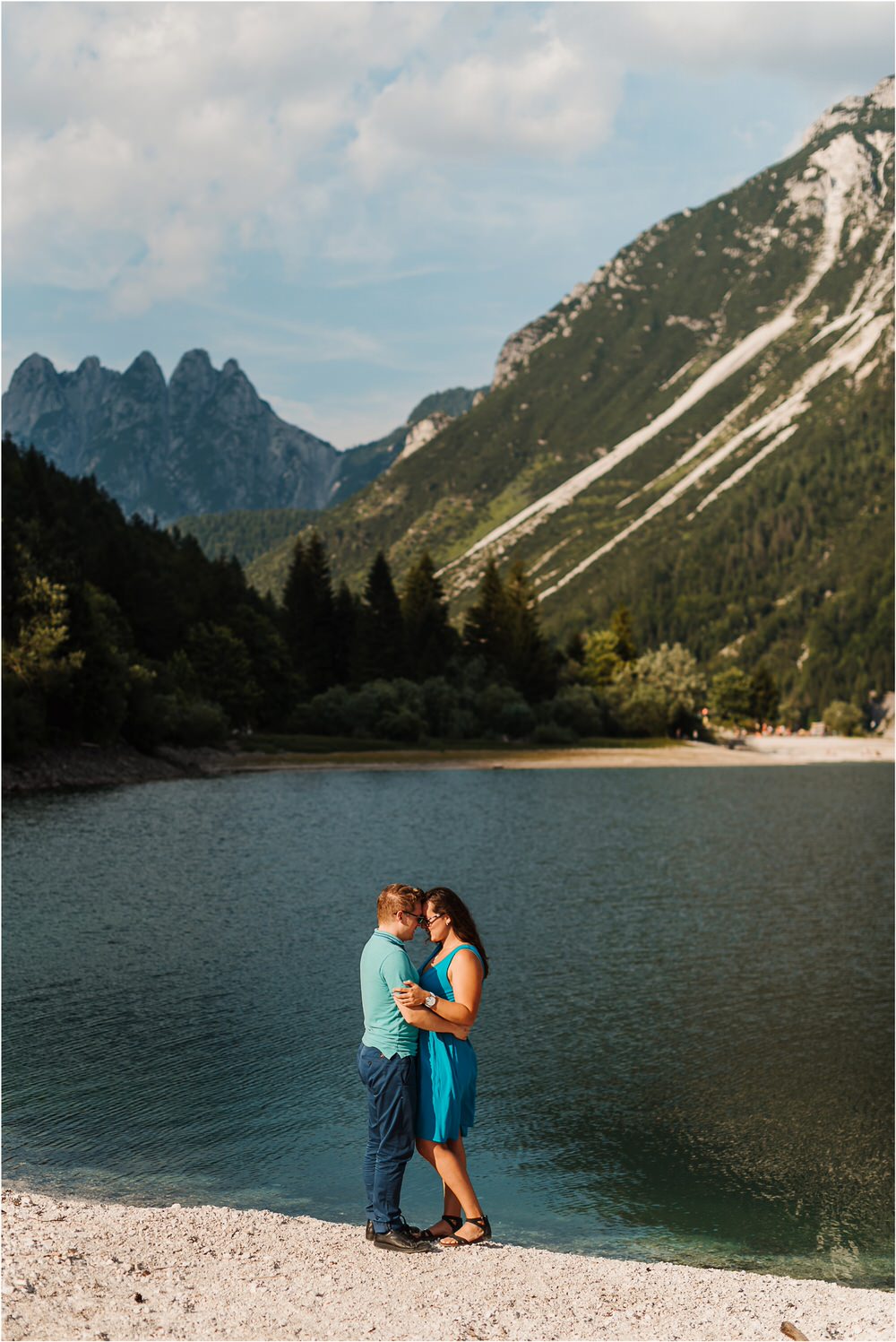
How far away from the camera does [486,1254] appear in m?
11.0

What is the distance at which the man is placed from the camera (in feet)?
35.7

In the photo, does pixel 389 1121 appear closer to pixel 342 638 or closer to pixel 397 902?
pixel 397 902

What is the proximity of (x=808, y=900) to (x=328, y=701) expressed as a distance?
75579 mm

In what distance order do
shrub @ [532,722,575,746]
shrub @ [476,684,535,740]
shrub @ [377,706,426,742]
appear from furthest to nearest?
shrub @ [532,722,575,746] → shrub @ [476,684,535,740] → shrub @ [377,706,426,742]

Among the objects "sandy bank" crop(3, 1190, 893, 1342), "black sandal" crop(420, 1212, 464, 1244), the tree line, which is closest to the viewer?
"sandy bank" crop(3, 1190, 893, 1342)

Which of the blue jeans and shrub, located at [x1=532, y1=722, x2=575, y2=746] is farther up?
shrub, located at [x1=532, y1=722, x2=575, y2=746]

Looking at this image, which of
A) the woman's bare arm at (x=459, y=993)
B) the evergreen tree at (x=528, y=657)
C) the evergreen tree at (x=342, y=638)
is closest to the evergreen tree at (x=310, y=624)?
the evergreen tree at (x=342, y=638)

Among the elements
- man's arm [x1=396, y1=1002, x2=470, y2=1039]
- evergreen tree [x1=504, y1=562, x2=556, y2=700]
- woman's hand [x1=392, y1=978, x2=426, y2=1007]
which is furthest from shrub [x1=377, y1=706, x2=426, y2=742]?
woman's hand [x1=392, y1=978, x2=426, y2=1007]

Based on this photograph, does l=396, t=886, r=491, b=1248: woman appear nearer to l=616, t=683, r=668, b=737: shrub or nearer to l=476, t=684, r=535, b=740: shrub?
l=476, t=684, r=535, b=740: shrub

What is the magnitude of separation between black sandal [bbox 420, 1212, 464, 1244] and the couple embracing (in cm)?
3

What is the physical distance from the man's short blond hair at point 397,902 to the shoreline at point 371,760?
58.3 meters

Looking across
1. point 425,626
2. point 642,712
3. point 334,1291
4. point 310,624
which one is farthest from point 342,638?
point 334,1291

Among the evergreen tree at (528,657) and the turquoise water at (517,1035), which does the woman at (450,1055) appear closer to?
the turquoise water at (517,1035)

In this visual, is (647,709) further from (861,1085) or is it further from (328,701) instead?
(861,1085)
